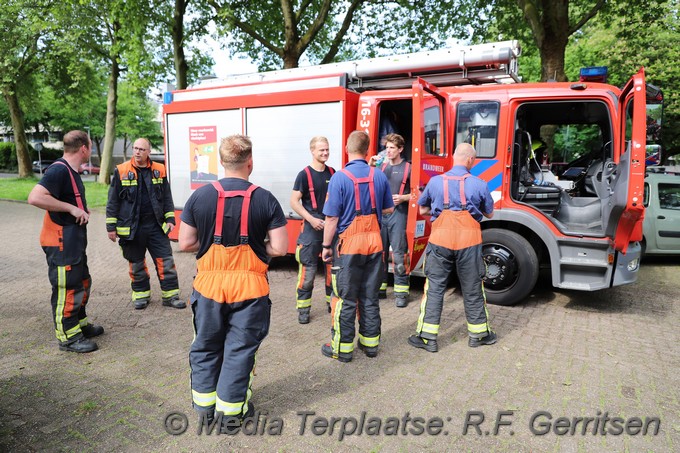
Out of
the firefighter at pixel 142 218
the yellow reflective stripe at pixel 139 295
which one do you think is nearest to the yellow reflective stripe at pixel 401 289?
the firefighter at pixel 142 218

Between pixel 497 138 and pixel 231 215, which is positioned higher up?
pixel 497 138

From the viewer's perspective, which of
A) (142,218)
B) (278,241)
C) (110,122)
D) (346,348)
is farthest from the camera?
(110,122)

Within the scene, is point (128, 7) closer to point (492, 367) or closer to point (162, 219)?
point (162, 219)

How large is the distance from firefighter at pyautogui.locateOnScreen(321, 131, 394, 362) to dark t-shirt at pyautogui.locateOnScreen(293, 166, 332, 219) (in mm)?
1040

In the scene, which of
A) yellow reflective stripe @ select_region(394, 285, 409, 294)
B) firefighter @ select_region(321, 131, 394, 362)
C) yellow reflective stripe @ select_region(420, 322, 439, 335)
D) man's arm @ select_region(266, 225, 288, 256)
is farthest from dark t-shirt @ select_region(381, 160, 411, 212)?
man's arm @ select_region(266, 225, 288, 256)

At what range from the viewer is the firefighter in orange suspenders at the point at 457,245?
13.7 ft

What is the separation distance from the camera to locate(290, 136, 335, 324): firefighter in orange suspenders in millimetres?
4883

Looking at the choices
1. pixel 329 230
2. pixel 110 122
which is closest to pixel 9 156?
pixel 110 122

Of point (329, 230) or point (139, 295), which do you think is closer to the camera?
point (329, 230)

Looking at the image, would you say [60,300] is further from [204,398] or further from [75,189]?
[204,398]

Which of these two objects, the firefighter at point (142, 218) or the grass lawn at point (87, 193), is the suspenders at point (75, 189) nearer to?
the firefighter at point (142, 218)

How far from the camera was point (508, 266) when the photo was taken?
543 cm

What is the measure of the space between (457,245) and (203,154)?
15.2 ft

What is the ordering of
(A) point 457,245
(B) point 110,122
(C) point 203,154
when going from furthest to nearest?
(B) point 110,122 < (C) point 203,154 < (A) point 457,245
